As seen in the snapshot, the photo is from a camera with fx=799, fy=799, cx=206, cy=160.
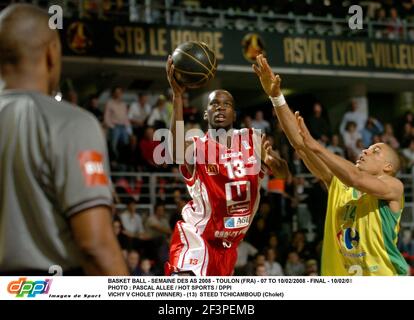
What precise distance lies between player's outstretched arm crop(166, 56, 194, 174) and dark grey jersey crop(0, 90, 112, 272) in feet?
8.92

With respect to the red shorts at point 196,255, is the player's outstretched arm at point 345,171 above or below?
above

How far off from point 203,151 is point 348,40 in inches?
367

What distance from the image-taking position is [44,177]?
8.10ft

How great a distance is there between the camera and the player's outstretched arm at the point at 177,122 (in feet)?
17.2

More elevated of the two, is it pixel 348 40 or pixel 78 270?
pixel 348 40

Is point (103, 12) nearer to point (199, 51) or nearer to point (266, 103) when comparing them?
point (266, 103)

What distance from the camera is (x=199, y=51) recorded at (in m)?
5.43

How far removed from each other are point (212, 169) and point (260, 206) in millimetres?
5176

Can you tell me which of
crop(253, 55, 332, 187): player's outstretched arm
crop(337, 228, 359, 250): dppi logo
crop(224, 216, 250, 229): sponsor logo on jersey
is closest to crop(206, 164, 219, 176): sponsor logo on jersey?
crop(224, 216, 250, 229): sponsor logo on jersey

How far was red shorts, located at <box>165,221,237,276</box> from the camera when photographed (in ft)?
18.8

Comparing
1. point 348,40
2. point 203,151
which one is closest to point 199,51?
point 203,151

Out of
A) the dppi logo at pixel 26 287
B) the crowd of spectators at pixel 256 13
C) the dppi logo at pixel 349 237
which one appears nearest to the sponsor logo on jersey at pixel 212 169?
the dppi logo at pixel 349 237

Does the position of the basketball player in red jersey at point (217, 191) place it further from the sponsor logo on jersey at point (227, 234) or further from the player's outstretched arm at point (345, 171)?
the player's outstretched arm at point (345, 171)

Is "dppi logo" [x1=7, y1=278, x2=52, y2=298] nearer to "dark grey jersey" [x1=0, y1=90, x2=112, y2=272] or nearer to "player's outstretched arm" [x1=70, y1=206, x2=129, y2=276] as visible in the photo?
"dark grey jersey" [x1=0, y1=90, x2=112, y2=272]
